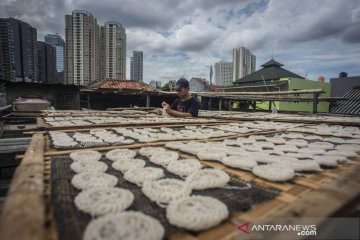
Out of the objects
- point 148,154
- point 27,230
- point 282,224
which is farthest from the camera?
point 148,154

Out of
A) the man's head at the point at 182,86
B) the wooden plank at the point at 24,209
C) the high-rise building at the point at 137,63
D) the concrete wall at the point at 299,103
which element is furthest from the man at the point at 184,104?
the high-rise building at the point at 137,63

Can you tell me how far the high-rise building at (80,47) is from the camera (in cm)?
3544

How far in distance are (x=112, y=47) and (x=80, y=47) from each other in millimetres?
6254

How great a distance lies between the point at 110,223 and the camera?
2.85 feet

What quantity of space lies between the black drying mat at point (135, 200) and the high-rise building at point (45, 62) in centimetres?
4697

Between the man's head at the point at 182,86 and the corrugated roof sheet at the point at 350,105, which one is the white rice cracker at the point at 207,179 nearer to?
the man's head at the point at 182,86

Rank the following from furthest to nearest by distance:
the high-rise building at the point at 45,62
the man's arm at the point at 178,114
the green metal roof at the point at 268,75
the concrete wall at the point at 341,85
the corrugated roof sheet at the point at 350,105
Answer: the high-rise building at the point at 45,62 < the green metal roof at the point at 268,75 < the concrete wall at the point at 341,85 < the corrugated roof sheet at the point at 350,105 < the man's arm at the point at 178,114

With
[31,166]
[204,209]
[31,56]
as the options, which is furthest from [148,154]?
[31,56]

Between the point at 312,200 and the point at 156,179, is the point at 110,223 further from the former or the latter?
the point at 312,200

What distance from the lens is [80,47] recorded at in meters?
36.4

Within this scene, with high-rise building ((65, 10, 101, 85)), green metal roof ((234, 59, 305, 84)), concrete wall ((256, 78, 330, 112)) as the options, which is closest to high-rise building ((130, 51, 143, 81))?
high-rise building ((65, 10, 101, 85))

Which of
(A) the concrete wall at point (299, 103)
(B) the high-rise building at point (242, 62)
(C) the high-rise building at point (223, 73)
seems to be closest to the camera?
(A) the concrete wall at point (299, 103)

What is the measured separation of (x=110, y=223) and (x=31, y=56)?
46059mm

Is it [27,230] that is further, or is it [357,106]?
[357,106]
